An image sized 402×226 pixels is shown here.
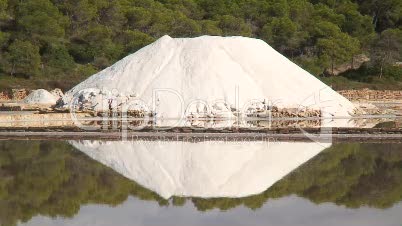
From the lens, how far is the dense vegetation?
3119 centimetres

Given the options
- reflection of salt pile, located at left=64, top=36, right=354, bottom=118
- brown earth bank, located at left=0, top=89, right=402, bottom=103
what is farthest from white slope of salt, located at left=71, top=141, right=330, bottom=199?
brown earth bank, located at left=0, top=89, right=402, bottom=103

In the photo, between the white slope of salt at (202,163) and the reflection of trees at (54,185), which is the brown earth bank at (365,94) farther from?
the reflection of trees at (54,185)

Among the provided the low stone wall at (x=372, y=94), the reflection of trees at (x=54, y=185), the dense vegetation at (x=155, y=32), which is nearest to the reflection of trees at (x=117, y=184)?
the reflection of trees at (x=54, y=185)

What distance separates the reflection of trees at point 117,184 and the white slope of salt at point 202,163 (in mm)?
277

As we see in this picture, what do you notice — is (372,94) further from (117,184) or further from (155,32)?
(117,184)

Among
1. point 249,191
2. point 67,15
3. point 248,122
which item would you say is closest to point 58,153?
point 249,191

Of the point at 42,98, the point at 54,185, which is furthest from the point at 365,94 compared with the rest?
the point at 54,185

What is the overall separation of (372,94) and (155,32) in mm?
11136

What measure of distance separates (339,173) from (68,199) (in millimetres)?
4347

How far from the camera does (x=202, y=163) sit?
1164 cm

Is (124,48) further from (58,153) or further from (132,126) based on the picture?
(58,153)

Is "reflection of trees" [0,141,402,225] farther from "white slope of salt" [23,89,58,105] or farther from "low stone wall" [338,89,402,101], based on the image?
"low stone wall" [338,89,402,101]

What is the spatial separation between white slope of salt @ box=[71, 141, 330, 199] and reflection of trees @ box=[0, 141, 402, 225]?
277 millimetres

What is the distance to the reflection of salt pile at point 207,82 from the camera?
61.2 feet
